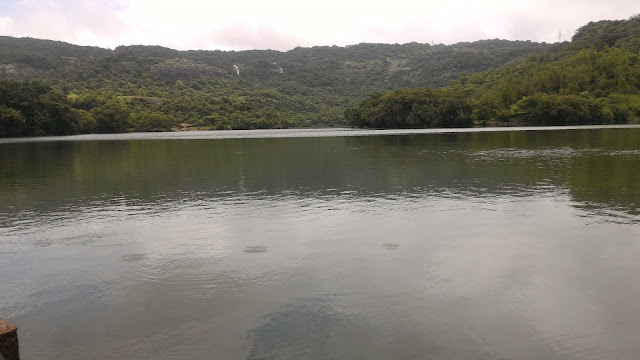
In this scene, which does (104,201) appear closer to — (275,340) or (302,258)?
(302,258)

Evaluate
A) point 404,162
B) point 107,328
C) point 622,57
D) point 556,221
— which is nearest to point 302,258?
point 107,328

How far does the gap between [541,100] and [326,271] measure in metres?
116

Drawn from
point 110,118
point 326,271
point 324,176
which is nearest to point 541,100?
point 324,176

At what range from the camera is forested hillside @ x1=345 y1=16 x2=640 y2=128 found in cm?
11412

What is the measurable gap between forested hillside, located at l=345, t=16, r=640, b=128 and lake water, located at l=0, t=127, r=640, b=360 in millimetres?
96153

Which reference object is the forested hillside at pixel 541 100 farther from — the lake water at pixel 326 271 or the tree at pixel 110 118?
the lake water at pixel 326 271

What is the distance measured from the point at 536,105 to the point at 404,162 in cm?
9277

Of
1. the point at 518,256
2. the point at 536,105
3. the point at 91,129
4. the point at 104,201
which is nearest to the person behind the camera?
the point at 518,256

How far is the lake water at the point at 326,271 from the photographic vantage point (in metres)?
8.00

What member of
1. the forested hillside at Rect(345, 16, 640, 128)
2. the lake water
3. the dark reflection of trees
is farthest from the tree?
the lake water

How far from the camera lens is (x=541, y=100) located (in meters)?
113

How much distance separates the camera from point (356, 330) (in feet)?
27.2

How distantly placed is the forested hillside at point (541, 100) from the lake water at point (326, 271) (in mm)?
96153

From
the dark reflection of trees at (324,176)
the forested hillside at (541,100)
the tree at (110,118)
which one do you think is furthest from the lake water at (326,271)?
the tree at (110,118)
